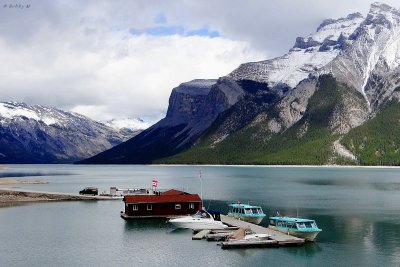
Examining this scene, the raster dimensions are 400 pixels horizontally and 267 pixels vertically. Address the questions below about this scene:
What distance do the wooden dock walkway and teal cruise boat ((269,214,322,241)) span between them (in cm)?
87

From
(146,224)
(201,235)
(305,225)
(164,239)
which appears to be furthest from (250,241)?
(146,224)

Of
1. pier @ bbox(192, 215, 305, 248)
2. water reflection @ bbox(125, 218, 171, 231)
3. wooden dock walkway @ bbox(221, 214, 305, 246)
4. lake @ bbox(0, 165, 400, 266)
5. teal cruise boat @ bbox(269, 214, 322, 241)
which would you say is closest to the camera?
lake @ bbox(0, 165, 400, 266)

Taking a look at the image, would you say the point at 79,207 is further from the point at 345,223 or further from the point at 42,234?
the point at 345,223

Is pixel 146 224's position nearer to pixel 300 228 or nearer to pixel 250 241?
pixel 250 241

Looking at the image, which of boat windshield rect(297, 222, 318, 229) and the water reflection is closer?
boat windshield rect(297, 222, 318, 229)

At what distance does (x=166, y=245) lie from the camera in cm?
7819

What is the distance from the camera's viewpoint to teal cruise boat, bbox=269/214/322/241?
79250 millimetres

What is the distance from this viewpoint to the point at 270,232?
84.9 m

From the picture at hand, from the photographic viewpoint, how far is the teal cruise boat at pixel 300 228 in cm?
7925

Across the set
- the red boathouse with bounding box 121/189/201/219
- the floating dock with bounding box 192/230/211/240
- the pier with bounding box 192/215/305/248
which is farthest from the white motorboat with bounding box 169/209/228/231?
the red boathouse with bounding box 121/189/201/219

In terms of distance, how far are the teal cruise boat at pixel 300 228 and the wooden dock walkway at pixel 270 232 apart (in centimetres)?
87

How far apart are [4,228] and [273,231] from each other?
42.4 meters

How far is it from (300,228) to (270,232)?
20.2 feet

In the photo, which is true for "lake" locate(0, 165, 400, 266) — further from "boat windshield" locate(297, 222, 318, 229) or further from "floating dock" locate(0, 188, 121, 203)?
"floating dock" locate(0, 188, 121, 203)
